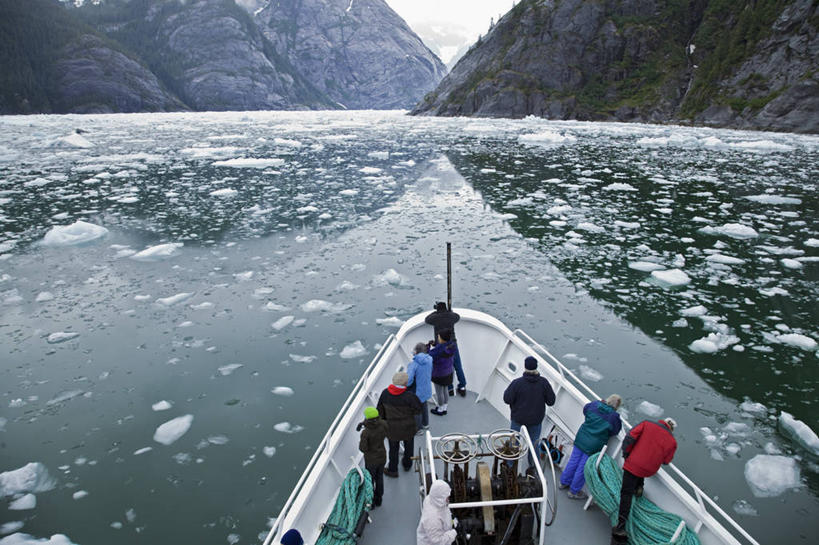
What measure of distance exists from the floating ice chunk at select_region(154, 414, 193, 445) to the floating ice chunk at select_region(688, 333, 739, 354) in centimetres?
1072

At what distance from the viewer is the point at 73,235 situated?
1716 centimetres

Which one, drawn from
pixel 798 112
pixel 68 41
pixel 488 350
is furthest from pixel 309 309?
pixel 68 41

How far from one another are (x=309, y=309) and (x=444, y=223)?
392 inches

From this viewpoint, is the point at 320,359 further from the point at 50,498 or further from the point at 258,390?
the point at 50,498

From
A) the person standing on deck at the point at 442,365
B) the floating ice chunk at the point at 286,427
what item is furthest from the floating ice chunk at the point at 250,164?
the person standing on deck at the point at 442,365

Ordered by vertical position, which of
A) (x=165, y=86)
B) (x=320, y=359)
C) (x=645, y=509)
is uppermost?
(x=165, y=86)

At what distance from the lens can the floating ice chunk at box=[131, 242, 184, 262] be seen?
50.5 ft

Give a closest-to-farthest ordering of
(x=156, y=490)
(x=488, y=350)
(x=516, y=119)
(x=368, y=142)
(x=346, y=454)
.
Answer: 1. (x=346, y=454)
2. (x=156, y=490)
3. (x=488, y=350)
4. (x=368, y=142)
5. (x=516, y=119)

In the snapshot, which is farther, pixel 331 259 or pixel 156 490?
pixel 331 259

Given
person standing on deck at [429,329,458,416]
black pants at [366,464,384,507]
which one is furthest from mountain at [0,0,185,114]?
black pants at [366,464,384,507]

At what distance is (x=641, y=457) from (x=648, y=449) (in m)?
0.12

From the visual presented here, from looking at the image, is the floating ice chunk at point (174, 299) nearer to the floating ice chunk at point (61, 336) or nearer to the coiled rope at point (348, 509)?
the floating ice chunk at point (61, 336)

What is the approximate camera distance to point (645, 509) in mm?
4992

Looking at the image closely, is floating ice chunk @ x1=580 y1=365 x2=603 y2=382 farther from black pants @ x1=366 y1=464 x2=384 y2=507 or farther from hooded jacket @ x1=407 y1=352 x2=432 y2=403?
black pants @ x1=366 y1=464 x2=384 y2=507
